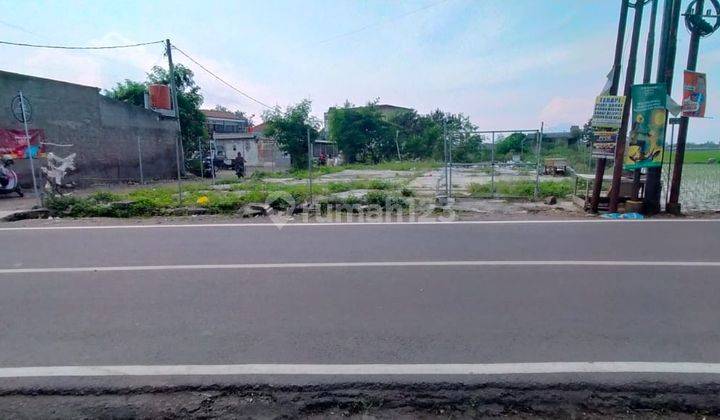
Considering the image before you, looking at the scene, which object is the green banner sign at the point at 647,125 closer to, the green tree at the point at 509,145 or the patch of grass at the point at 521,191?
the patch of grass at the point at 521,191

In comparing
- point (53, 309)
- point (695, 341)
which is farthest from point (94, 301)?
point (695, 341)

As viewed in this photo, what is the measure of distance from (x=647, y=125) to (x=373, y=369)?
982 cm

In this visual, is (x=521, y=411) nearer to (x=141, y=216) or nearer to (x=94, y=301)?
(x=94, y=301)

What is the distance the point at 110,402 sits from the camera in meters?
2.79

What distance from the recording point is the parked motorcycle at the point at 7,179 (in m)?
13.2

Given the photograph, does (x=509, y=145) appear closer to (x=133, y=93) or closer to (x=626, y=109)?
(x=626, y=109)

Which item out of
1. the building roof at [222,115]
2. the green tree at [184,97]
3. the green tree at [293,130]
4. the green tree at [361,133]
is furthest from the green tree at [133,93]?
the building roof at [222,115]

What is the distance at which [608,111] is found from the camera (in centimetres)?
990

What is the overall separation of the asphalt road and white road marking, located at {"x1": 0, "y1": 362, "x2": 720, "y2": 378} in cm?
3

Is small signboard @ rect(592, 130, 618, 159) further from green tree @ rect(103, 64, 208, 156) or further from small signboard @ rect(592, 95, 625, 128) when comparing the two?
green tree @ rect(103, 64, 208, 156)

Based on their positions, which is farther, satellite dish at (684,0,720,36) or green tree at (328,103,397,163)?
green tree at (328,103,397,163)

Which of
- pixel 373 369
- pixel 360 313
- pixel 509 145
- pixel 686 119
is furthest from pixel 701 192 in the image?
pixel 373 369

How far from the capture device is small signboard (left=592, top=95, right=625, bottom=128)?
385 inches

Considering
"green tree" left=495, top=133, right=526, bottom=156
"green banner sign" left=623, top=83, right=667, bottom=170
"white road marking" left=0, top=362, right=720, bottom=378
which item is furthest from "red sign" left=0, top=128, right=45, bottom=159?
"green banner sign" left=623, top=83, right=667, bottom=170
